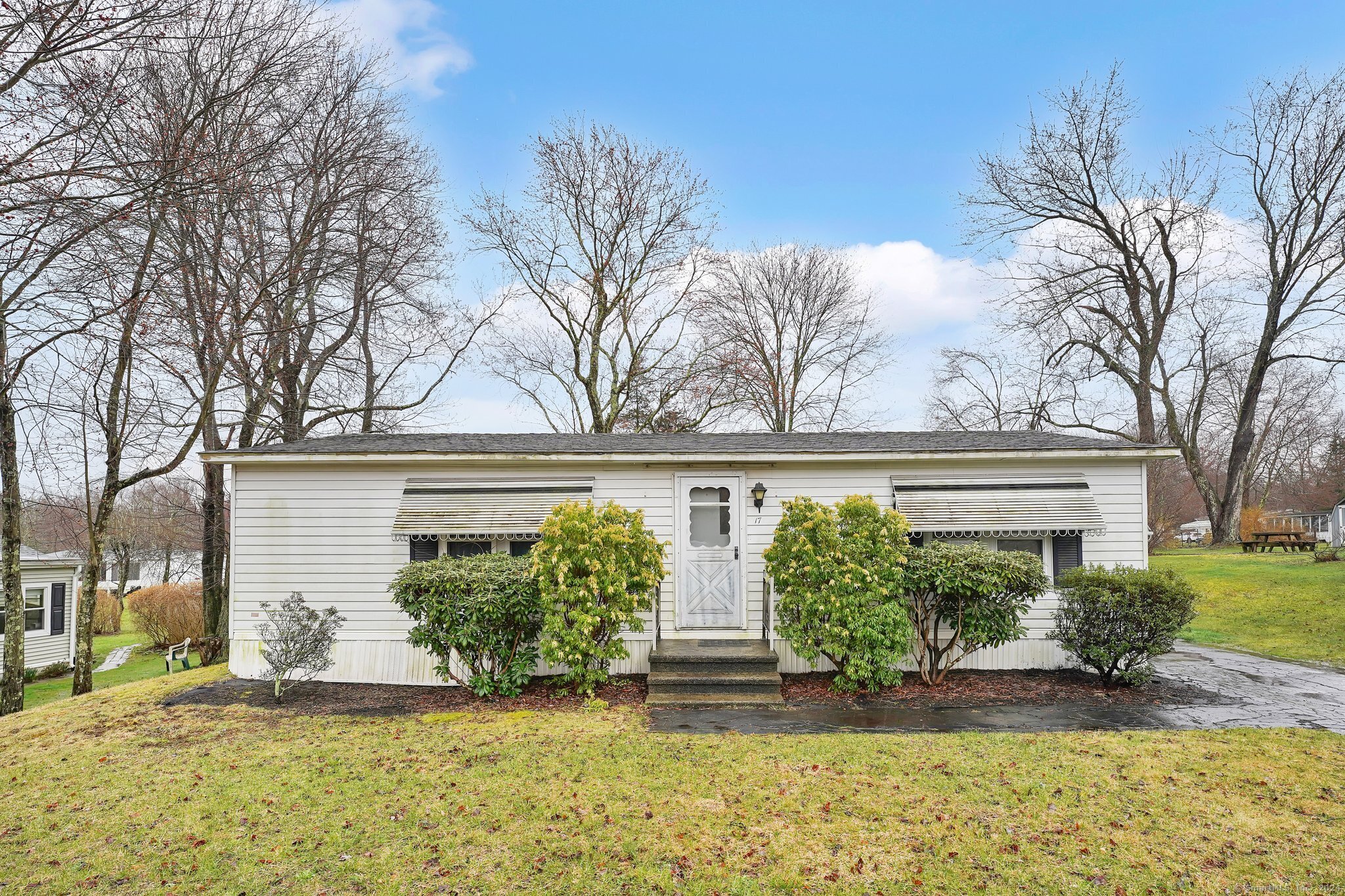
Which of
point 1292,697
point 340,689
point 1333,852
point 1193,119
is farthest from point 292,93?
point 1193,119

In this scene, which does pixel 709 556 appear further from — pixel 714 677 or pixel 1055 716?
pixel 1055 716

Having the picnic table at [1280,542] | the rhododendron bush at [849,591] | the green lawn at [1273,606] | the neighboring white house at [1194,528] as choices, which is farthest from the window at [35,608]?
the neighboring white house at [1194,528]

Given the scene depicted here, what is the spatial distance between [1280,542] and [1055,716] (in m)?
21.3

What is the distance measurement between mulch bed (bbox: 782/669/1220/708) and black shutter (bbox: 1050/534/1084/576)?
136 cm

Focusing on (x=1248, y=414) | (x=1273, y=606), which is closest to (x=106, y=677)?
(x=1273, y=606)

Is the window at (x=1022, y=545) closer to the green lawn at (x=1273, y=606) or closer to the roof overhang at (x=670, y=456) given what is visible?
the roof overhang at (x=670, y=456)

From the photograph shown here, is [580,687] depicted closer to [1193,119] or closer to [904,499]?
[904,499]

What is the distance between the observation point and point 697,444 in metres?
9.95

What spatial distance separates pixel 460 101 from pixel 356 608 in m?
9.93

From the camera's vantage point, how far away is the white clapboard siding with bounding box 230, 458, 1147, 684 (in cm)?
924

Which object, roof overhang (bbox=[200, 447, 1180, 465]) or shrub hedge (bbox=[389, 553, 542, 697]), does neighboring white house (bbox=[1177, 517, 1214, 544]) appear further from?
shrub hedge (bbox=[389, 553, 542, 697])

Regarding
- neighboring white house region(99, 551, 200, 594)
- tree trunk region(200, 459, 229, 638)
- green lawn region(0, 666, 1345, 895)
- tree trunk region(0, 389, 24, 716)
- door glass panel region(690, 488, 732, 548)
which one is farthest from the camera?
neighboring white house region(99, 551, 200, 594)

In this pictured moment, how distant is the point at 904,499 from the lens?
9.27m

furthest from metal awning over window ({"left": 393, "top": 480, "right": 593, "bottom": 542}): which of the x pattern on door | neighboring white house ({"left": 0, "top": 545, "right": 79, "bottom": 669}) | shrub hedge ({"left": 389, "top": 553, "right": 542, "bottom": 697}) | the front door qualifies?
neighboring white house ({"left": 0, "top": 545, "right": 79, "bottom": 669})
